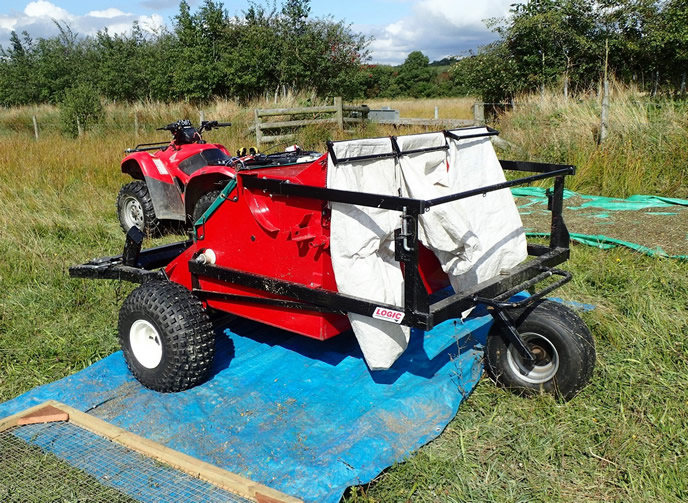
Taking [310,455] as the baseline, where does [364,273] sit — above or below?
above

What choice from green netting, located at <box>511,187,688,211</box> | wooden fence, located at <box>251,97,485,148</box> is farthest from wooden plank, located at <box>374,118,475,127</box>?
green netting, located at <box>511,187,688,211</box>

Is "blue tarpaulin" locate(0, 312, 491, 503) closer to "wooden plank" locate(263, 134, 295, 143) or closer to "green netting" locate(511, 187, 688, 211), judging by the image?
"green netting" locate(511, 187, 688, 211)

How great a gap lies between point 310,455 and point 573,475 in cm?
118

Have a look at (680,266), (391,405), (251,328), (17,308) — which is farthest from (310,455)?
(680,266)

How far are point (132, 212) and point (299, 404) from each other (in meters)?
4.69

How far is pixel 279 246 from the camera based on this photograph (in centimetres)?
324

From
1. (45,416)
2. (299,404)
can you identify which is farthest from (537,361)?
(45,416)

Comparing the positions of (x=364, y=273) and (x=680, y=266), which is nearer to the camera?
(x=364, y=273)

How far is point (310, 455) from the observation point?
279 centimetres

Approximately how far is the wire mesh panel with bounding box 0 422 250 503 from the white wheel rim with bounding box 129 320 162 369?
590 millimetres

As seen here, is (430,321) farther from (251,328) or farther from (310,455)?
(251,328)

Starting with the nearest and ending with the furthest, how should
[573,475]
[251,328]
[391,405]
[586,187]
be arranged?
[573,475], [391,405], [251,328], [586,187]

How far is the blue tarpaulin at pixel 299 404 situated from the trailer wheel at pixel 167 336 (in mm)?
117

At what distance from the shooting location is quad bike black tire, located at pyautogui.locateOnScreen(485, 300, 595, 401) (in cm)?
301
